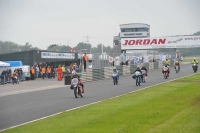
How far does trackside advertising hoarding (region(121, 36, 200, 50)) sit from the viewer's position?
7157 centimetres

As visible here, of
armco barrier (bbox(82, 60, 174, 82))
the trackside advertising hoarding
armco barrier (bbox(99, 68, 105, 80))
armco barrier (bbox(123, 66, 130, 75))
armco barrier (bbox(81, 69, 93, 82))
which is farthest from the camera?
the trackside advertising hoarding

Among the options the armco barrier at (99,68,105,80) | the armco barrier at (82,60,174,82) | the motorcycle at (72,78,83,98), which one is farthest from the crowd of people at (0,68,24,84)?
the motorcycle at (72,78,83,98)

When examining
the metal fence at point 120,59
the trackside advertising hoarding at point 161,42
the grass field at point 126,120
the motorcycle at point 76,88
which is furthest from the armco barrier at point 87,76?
the trackside advertising hoarding at point 161,42

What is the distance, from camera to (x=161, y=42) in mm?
75000

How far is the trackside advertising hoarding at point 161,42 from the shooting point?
7157 cm

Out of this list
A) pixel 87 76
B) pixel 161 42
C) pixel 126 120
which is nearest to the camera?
pixel 126 120

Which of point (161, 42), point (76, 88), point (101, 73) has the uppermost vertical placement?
point (161, 42)

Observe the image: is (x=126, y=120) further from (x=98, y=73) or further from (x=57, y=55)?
(x=57, y=55)

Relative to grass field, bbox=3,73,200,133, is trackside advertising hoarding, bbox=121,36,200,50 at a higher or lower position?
higher

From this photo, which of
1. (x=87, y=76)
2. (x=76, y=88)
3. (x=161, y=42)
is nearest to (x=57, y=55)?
(x=87, y=76)

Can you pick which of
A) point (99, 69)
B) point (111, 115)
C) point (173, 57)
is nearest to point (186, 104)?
point (111, 115)

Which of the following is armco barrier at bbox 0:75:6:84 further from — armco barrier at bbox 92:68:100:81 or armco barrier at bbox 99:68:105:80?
armco barrier at bbox 99:68:105:80

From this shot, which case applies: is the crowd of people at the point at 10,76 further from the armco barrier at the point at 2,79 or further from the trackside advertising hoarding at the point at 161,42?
the trackside advertising hoarding at the point at 161,42

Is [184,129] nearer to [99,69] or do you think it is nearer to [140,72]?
[140,72]
